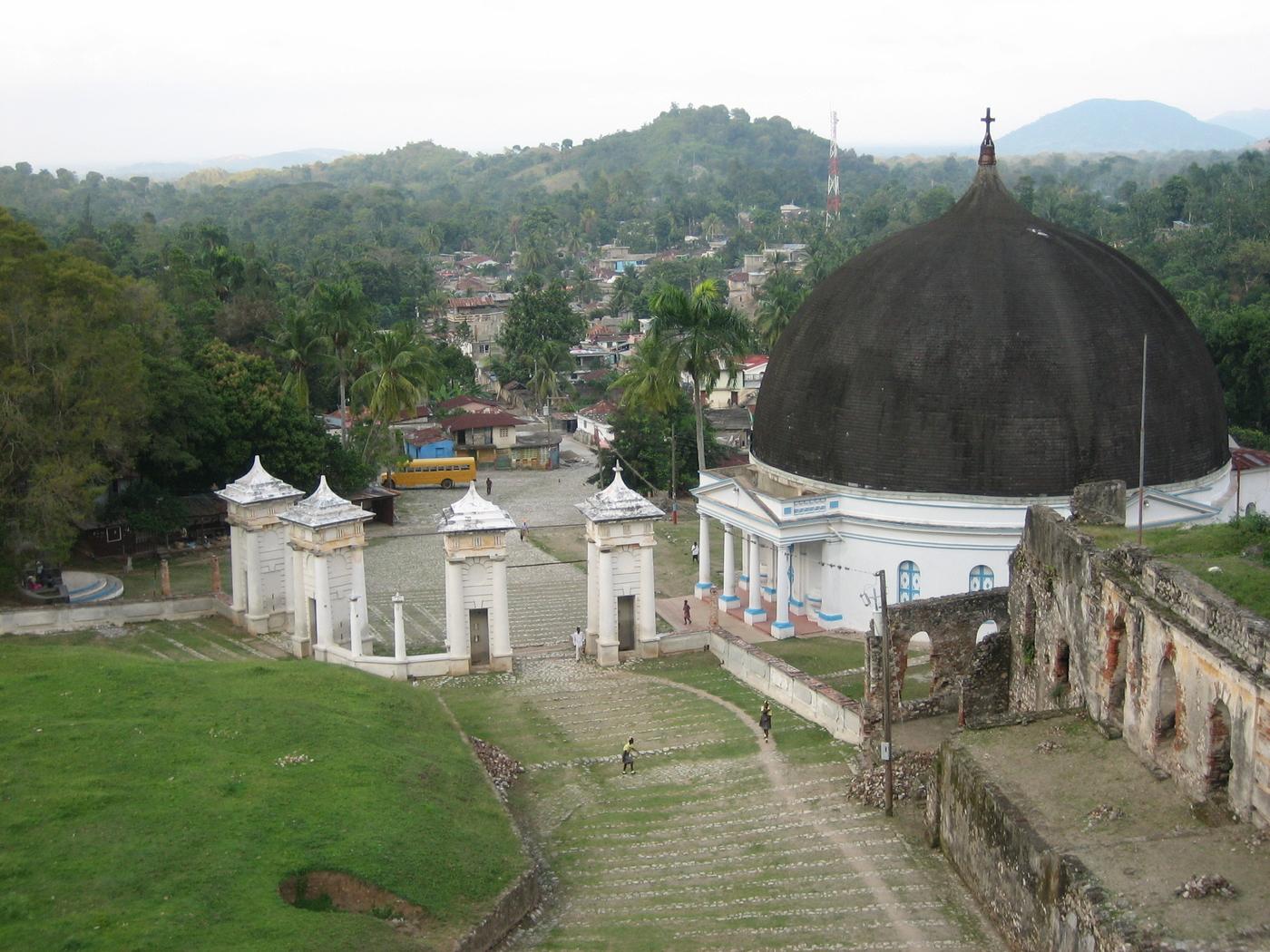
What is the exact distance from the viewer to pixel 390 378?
53.0m

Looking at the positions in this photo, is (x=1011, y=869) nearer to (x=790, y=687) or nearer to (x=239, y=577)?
(x=790, y=687)

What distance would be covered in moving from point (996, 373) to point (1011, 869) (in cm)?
1747

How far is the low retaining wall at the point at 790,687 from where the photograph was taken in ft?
90.6

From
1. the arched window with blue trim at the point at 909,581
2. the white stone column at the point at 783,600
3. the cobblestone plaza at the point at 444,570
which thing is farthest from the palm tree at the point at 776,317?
the arched window with blue trim at the point at 909,581

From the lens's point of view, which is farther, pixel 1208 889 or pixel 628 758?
pixel 628 758

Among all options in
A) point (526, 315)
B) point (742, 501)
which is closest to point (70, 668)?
point (742, 501)

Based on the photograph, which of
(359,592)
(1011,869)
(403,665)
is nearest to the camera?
(1011,869)

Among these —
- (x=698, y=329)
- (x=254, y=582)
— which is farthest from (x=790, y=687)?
(x=698, y=329)

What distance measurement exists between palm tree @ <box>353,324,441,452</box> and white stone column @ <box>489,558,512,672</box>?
2149 cm

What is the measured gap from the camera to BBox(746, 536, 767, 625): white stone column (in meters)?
38.1

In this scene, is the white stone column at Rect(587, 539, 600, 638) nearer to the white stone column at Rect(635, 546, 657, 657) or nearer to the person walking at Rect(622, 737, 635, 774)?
the white stone column at Rect(635, 546, 657, 657)

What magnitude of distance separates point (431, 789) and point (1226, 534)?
1430cm

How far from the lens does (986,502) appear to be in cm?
3472

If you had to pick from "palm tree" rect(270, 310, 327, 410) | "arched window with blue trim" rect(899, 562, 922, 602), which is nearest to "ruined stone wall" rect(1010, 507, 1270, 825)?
"arched window with blue trim" rect(899, 562, 922, 602)
